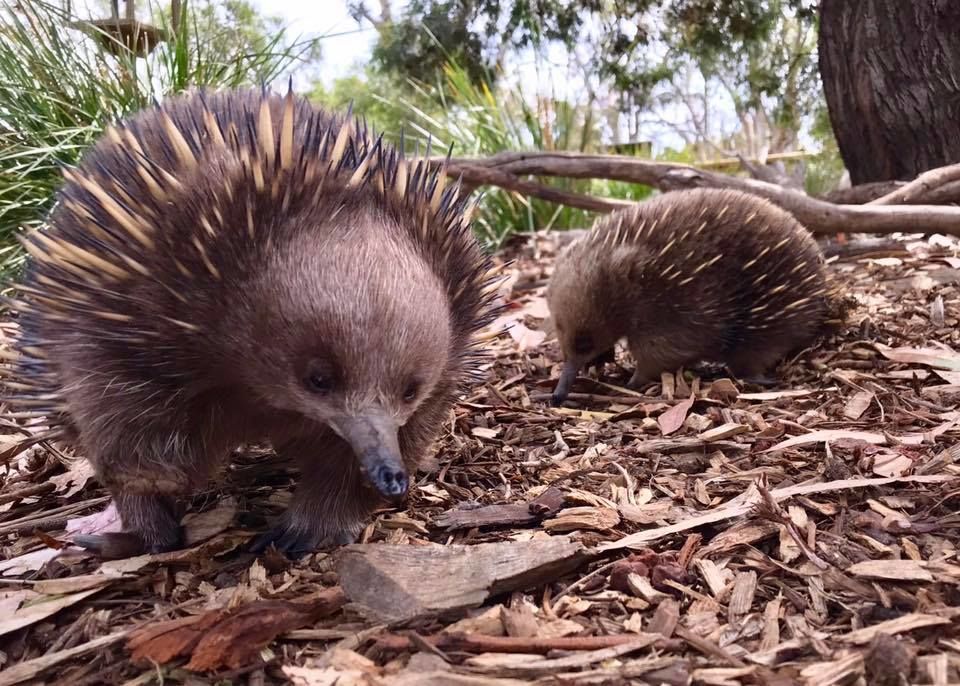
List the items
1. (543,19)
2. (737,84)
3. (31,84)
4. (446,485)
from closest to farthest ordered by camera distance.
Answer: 1. (446,485)
2. (31,84)
3. (543,19)
4. (737,84)

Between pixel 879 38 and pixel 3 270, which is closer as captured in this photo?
pixel 3 270

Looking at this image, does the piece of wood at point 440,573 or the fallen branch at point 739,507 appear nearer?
the piece of wood at point 440,573

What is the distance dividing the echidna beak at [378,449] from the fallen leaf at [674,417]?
5.36 feet

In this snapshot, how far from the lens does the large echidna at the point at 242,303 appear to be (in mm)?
1759

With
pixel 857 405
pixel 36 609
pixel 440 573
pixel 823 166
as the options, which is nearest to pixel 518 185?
pixel 857 405

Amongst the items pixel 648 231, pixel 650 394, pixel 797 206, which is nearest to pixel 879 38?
pixel 797 206

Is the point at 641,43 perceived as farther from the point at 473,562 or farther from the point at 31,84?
the point at 473,562

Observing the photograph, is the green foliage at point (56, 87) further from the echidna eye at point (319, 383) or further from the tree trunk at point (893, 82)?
the tree trunk at point (893, 82)

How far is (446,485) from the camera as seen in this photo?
2.72 meters

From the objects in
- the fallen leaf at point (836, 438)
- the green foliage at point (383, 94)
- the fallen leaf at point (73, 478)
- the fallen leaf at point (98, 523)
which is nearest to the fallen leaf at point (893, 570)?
the fallen leaf at point (836, 438)

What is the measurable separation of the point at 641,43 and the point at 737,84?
1.70 meters

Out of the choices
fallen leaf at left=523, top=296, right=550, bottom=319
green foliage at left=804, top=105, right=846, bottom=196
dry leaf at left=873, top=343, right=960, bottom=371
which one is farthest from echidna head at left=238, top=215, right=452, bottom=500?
green foliage at left=804, top=105, right=846, bottom=196

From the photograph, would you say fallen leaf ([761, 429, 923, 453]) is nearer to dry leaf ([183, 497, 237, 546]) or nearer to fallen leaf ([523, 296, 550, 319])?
dry leaf ([183, 497, 237, 546])

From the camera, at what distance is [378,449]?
173cm
